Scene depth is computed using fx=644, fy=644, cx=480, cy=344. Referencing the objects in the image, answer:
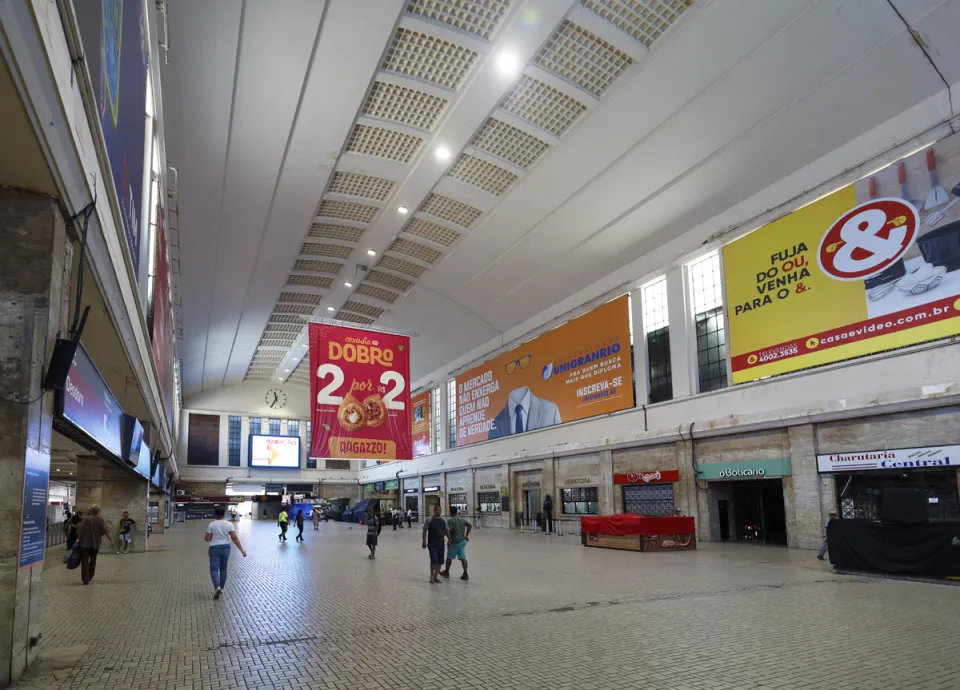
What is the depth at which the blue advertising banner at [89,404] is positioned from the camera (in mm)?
5953

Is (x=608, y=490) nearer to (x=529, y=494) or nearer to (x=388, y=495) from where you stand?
(x=529, y=494)

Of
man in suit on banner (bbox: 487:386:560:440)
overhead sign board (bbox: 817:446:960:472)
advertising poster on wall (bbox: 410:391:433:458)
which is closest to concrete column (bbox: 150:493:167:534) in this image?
advertising poster on wall (bbox: 410:391:433:458)

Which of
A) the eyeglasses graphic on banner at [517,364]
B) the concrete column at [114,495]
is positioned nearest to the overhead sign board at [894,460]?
the eyeglasses graphic on banner at [517,364]

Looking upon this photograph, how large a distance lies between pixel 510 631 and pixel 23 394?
479 centimetres

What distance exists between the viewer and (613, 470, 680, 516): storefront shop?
1995 centimetres

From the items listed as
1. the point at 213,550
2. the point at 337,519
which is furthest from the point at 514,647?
the point at 337,519

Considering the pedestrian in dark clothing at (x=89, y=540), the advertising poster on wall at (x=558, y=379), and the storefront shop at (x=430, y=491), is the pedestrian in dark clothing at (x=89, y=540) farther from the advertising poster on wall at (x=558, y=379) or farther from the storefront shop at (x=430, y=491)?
the storefront shop at (x=430, y=491)

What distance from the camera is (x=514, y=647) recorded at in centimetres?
579

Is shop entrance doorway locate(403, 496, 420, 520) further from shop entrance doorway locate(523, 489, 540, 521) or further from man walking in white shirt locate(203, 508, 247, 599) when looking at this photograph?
man walking in white shirt locate(203, 508, 247, 599)

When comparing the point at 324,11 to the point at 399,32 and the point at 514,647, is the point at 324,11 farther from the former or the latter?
the point at 514,647

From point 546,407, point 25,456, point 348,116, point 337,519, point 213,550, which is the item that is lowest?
point 337,519

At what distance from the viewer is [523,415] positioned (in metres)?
28.2

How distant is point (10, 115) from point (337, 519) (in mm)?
43470

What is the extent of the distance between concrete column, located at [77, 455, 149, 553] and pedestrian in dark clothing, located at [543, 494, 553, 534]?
45.7 ft
